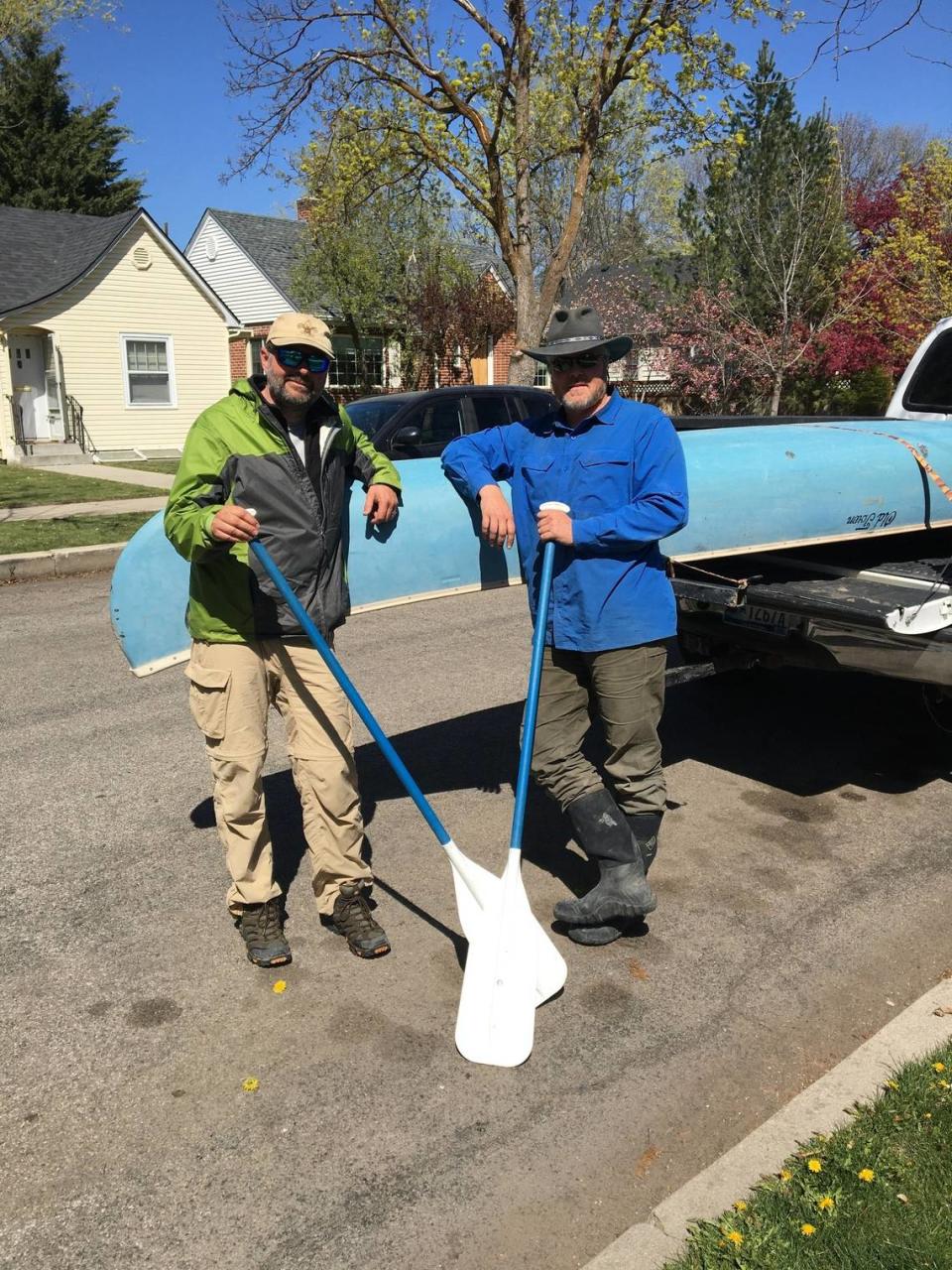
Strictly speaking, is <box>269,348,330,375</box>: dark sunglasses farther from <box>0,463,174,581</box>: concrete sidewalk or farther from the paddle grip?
<box>0,463,174,581</box>: concrete sidewalk

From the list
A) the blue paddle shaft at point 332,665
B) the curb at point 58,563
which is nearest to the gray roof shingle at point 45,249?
the curb at point 58,563

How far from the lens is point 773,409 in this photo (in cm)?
2216

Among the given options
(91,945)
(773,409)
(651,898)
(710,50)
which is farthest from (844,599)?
(773,409)

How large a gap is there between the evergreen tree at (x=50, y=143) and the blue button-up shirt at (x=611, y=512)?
34.3 meters

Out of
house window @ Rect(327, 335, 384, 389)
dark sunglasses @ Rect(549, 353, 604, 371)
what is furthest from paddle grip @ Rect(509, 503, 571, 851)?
→ house window @ Rect(327, 335, 384, 389)

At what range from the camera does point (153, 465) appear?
20375 millimetres

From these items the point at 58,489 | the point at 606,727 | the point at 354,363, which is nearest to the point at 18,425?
the point at 58,489

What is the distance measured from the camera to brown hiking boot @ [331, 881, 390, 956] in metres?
3.51

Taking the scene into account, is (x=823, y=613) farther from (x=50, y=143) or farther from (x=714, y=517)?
(x=50, y=143)

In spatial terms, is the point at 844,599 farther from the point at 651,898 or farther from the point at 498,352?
the point at 498,352

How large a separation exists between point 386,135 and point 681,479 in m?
15.6

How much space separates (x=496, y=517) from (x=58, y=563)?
749 cm

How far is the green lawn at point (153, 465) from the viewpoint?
19303mm

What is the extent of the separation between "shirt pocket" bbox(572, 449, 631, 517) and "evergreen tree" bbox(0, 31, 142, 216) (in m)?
34.4
